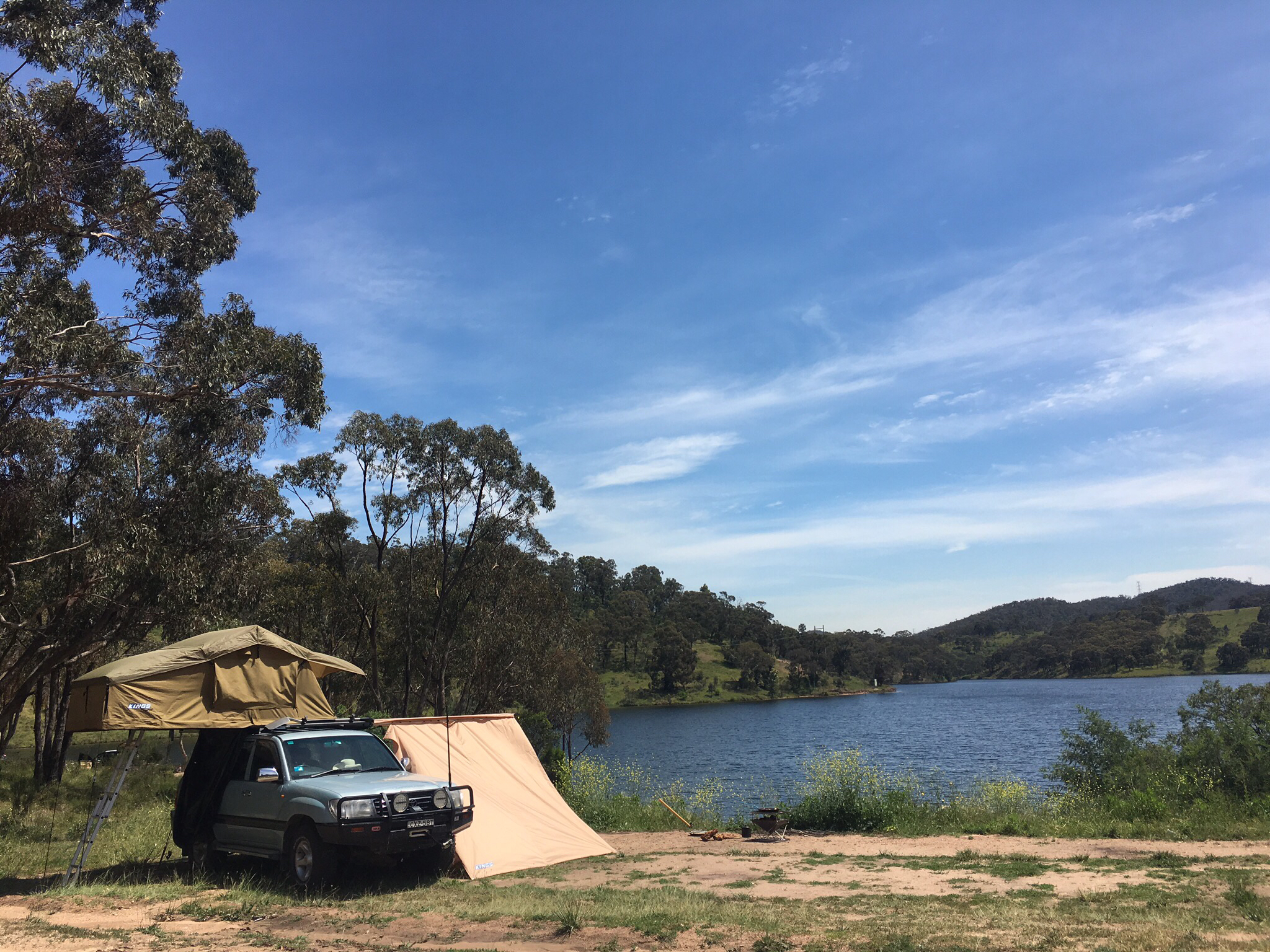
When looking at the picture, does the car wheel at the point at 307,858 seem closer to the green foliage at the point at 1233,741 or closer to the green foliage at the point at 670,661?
the green foliage at the point at 1233,741

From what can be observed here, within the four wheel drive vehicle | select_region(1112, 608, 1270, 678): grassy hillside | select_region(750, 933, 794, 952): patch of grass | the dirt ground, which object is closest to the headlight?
the four wheel drive vehicle

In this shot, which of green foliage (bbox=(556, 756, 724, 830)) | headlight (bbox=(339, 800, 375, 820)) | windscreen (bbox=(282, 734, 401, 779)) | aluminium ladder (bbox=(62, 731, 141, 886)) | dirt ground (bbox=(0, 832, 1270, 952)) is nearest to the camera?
dirt ground (bbox=(0, 832, 1270, 952))

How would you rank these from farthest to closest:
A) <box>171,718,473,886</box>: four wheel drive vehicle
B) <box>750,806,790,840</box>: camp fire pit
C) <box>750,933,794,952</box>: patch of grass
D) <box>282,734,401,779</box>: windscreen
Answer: <box>750,806,790,840</box>: camp fire pit
<box>282,734,401,779</box>: windscreen
<box>171,718,473,886</box>: four wheel drive vehicle
<box>750,933,794,952</box>: patch of grass

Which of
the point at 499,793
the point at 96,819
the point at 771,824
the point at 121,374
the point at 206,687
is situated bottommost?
the point at 771,824

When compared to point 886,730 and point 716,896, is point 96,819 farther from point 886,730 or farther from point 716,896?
point 886,730

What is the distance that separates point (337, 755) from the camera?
1035 cm

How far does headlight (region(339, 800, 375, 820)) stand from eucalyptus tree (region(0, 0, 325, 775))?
7.19 m

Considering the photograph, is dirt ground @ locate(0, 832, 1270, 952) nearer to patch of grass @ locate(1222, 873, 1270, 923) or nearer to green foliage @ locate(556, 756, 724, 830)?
patch of grass @ locate(1222, 873, 1270, 923)

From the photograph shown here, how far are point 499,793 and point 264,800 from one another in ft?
11.0

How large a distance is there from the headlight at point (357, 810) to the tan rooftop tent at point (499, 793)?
6.28 ft

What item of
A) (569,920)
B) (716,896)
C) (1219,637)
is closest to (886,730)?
(716,896)

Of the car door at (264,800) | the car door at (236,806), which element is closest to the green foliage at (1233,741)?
the car door at (264,800)

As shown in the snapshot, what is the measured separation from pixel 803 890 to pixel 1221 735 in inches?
510

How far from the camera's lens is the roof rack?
10422mm
